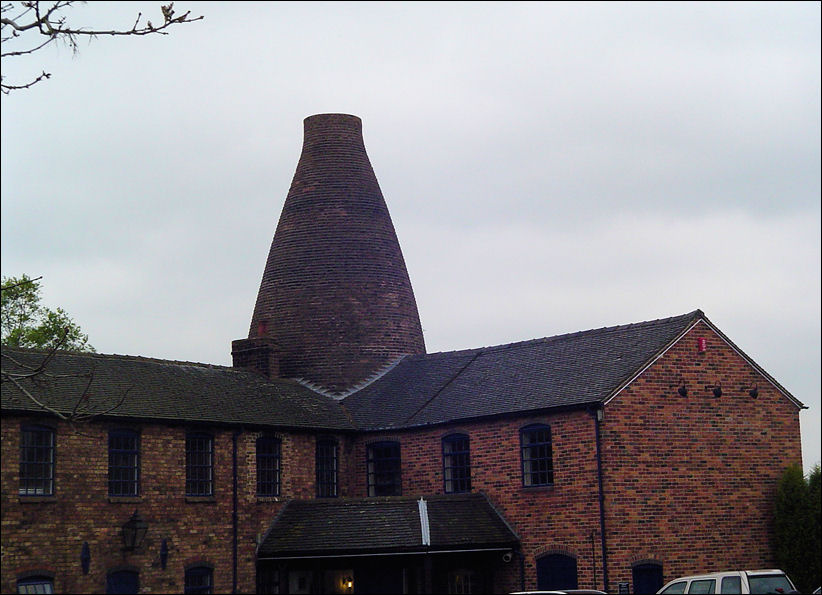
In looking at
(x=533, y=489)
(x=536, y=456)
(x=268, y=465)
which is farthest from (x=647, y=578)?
(x=268, y=465)

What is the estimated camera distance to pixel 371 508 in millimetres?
29109

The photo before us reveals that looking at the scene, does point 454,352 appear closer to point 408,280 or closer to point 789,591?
point 408,280

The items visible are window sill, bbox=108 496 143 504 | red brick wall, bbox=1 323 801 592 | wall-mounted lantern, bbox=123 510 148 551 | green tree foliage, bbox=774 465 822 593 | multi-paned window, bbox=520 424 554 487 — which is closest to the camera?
red brick wall, bbox=1 323 801 592

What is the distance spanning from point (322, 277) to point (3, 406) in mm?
14778

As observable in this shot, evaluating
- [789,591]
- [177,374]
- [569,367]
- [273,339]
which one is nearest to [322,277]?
[273,339]

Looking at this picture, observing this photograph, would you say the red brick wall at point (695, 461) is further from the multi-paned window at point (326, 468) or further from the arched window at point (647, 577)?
the multi-paned window at point (326, 468)

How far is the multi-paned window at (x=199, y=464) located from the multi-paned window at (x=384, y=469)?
561cm

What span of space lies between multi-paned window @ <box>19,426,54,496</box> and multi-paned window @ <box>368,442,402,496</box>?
10.1 metres

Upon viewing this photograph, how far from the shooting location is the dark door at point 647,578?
27.1m

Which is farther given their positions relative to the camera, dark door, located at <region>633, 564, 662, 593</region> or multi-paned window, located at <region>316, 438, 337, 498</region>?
multi-paned window, located at <region>316, 438, 337, 498</region>

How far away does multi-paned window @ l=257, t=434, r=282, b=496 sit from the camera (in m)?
30.0

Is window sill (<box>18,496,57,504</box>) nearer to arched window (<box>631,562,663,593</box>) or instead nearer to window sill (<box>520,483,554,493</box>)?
window sill (<box>520,483,554,493</box>)

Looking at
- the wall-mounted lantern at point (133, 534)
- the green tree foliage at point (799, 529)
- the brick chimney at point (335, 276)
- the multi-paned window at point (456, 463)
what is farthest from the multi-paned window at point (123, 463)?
the green tree foliage at point (799, 529)

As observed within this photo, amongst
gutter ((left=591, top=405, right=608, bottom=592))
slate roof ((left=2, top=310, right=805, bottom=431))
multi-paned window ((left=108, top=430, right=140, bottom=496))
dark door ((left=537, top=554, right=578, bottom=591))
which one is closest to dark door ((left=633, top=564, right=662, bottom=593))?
gutter ((left=591, top=405, right=608, bottom=592))
